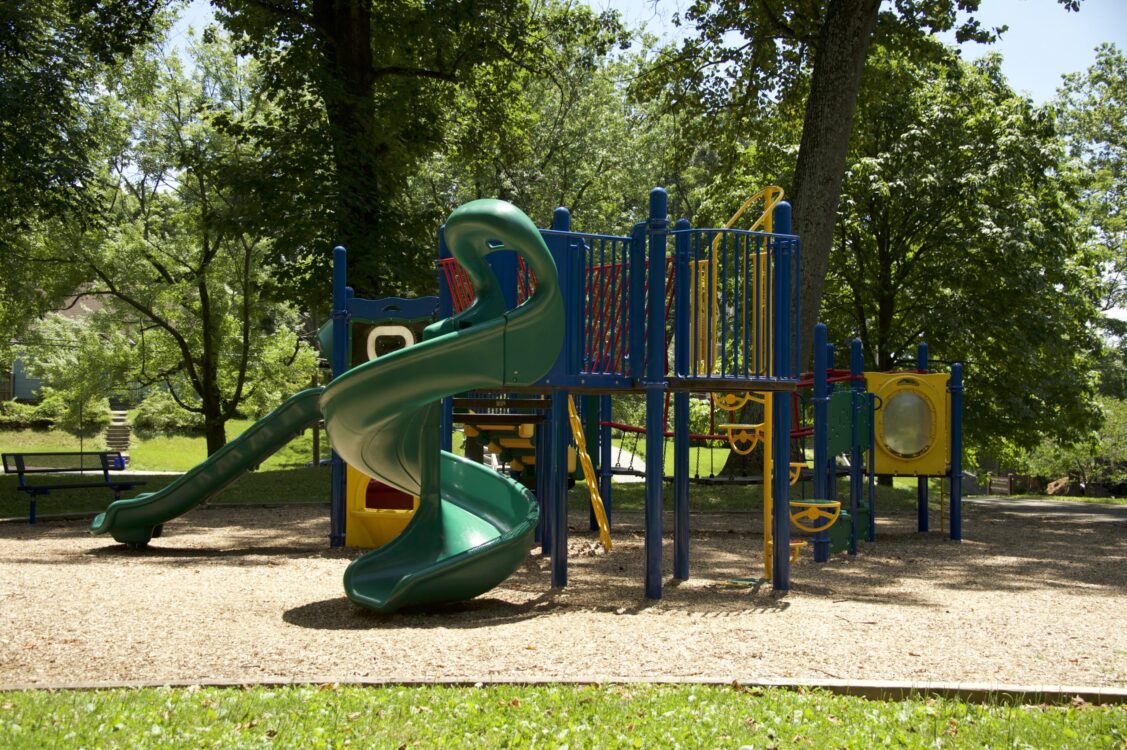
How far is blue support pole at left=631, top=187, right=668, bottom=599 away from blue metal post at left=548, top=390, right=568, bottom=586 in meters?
0.74

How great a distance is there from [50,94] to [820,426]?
44.7ft

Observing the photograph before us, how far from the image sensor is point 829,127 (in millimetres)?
15805

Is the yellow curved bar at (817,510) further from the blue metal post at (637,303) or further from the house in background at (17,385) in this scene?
the house in background at (17,385)

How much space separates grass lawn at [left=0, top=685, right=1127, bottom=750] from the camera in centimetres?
431

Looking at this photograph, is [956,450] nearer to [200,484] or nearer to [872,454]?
[872,454]

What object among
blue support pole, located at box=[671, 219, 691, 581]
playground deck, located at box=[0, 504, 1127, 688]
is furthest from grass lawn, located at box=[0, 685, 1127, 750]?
blue support pole, located at box=[671, 219, 691, 581]

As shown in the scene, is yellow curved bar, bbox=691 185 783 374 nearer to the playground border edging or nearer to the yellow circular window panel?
the playground border edging

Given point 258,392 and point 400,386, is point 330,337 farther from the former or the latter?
point 258,392

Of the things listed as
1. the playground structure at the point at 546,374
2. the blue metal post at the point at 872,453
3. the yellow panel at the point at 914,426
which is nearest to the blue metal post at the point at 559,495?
the playground structure at the point at 546,374

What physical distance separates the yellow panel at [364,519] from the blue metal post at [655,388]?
3.91m

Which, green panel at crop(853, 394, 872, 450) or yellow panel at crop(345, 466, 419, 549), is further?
green panel at crop(853, 394, 872, 450)

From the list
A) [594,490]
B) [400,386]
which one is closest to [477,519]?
[400,386]

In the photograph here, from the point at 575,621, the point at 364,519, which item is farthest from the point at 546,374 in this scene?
the point at 364,519

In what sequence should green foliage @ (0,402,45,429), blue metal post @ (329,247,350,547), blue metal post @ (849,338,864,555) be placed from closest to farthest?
1. blue metal post @ (329,247,350,547)
2. blue metal post @ (849,338,864,555)
3. green foliage @ (0,402,45,429)
